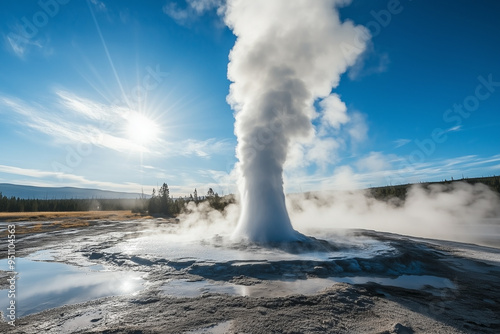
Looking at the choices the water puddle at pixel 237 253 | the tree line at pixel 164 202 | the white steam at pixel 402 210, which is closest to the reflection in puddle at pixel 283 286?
the water puddle at pixel 237 253

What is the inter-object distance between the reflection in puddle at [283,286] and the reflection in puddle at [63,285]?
1.30 m

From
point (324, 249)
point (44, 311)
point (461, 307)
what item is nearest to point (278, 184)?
point (324, 249)

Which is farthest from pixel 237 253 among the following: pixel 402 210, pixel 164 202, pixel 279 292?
pixel 164 202

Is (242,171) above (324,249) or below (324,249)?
above

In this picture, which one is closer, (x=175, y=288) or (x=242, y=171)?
(x=175, y=288)

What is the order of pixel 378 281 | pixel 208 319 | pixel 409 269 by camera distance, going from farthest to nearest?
pixel 409 269 < pixel 378 281 < pixel 208 319

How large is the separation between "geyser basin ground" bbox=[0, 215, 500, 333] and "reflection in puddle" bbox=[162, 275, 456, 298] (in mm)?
27

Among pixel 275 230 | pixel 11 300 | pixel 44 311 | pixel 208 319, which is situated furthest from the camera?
pixel 275 230

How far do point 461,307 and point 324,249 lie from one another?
5386 mm

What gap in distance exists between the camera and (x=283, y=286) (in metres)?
6.80

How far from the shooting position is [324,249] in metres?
10.7

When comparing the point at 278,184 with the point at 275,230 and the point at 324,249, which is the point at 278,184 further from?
the point at 324,249

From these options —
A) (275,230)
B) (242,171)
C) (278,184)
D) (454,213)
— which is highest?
(242,171)

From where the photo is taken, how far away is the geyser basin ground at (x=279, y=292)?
4.72 m
